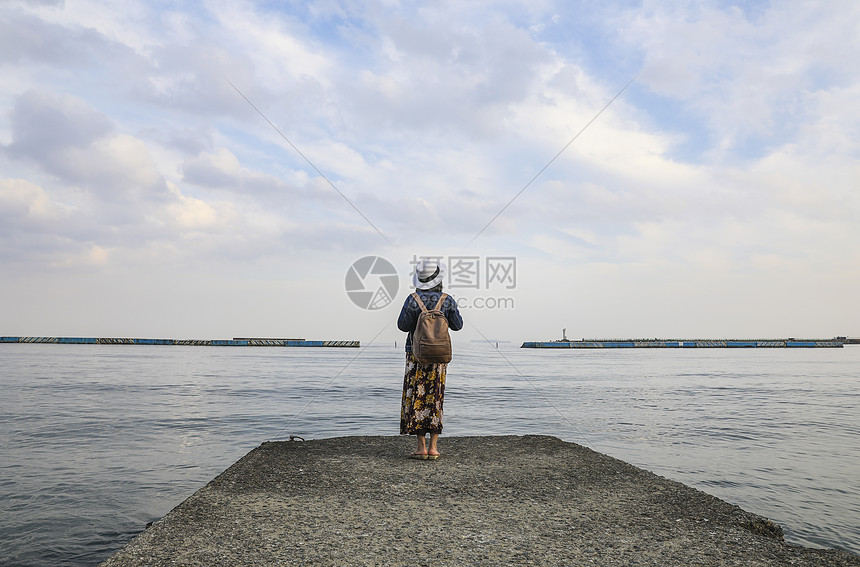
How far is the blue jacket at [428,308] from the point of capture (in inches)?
225

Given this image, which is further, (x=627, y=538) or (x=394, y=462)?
(x=394, y=462)

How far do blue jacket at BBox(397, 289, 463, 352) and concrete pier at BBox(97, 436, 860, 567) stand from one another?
4.53 ft

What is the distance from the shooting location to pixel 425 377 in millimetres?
5758

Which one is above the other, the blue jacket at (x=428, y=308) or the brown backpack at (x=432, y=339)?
the blue jacket at (x=428, y=308)

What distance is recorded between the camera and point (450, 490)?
449 cm

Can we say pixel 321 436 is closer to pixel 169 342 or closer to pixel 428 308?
pixel 428 308

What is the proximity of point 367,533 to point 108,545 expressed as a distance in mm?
3060

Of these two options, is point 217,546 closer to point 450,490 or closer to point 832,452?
point 450,490

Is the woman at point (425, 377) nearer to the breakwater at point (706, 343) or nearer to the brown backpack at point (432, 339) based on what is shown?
the brown backpack at point (432, 339)

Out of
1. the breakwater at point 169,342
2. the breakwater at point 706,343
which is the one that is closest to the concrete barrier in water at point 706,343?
the breakwater at point 706,343

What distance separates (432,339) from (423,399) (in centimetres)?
66

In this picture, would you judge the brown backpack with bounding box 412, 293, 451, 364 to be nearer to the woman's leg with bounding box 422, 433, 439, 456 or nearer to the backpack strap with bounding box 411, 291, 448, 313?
the backpack strap with bounding box 411, 291, 448, 313

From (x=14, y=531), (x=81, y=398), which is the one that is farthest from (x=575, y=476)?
(x=81, y=398)

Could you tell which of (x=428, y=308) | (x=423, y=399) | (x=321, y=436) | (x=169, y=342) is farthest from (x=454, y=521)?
(x=169, y=342)
